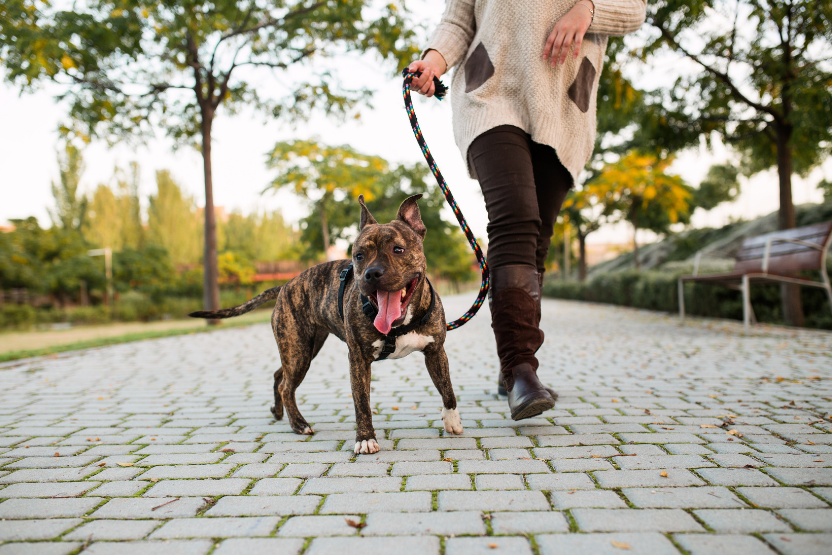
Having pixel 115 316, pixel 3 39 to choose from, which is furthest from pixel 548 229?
pixel 115 316

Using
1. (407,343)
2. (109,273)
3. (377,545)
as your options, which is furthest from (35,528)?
(109,273)

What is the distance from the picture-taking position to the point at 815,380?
13.7 feet

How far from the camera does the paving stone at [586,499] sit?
1877 mm

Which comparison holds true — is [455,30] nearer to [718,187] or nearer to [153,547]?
[153,547]

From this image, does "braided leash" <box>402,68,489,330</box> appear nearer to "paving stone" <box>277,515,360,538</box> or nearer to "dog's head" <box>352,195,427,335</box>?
"dog's head" <box>352,195,427,335</box>

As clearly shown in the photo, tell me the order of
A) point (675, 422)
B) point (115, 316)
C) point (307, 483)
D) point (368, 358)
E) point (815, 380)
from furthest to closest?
point (115, 316) → point (815, 380) → point (675, 422) → point (368, 358) → point (307, 483)

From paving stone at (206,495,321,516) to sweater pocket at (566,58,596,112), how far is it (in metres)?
2.62

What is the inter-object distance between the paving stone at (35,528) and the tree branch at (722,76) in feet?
34.0

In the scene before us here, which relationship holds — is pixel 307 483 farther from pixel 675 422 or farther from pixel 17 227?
pixel 17 227

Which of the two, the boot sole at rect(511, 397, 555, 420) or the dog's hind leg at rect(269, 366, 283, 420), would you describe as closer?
the boot sole at rect(511, 397, 555, 420)

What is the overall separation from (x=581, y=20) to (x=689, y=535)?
2534 millimetres

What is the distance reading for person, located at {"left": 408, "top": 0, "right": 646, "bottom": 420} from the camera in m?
2.87

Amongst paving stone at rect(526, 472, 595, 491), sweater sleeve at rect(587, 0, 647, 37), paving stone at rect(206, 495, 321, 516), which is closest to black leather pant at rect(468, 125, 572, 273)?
sweater sleeve at rect(587, 0, 647, 37)

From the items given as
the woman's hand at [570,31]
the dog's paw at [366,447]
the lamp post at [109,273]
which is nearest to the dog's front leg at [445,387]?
the dog's paw at [366,447]
